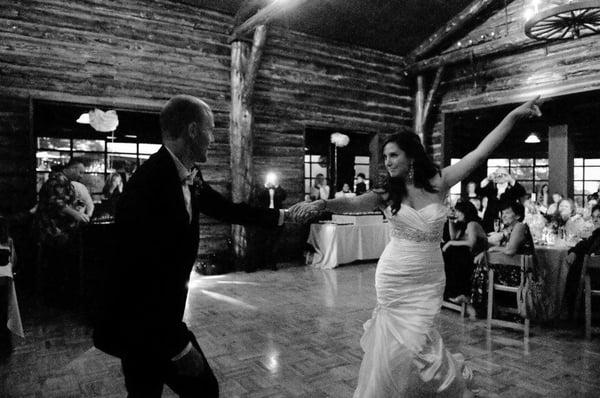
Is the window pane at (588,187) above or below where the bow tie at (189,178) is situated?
above

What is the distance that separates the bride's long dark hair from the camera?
263 cm

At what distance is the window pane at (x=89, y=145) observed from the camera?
36.1 feet

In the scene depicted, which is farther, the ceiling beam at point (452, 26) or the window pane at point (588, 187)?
the window pane at point (588, 187)

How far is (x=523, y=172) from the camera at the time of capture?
16734 mm

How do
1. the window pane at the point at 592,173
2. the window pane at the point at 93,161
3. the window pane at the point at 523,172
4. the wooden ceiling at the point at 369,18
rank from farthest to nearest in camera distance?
the window pane at the point at 523,172 < the window pane at the point at 592,173 < the window pane at the point at 93,161 < the wooden ceiling at the point at 369,18

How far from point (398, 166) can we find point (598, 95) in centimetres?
765

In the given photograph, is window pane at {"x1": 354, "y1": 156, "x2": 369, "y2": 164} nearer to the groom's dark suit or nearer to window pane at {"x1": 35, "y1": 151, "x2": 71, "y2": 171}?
window pane at {"x1": 35, "y1": 151, "x2": 71, "y2": 171}

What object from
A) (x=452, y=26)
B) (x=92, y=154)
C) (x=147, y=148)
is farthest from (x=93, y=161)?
(x=452, y=26)

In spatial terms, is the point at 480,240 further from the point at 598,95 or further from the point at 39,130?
the point at 39,130

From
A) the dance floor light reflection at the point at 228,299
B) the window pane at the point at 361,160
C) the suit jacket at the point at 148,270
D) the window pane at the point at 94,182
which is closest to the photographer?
the suit jacket at the point at 148,270

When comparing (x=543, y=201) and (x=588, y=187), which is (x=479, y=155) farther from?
(x=588, y=187)

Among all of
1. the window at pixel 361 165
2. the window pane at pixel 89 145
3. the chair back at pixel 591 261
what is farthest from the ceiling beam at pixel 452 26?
the window pane at pixel 89 145

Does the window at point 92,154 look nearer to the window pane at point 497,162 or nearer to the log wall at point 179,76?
the log wall at point 179,76

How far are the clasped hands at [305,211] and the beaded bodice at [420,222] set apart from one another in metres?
0.44
